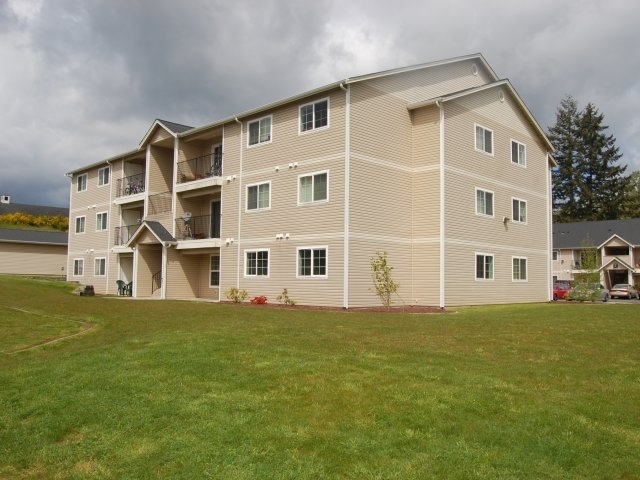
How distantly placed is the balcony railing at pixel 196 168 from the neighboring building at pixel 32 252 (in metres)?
24.4

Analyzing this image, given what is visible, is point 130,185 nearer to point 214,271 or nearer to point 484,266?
point 214,271

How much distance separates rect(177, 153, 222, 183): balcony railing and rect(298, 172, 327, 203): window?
7542mm

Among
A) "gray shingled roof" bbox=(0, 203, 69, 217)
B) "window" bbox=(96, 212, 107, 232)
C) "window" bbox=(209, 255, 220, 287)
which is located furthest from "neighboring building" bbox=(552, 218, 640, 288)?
"gray shingled roof" bbox=(0, 203, 69, 217)

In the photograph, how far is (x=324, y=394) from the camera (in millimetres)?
7184

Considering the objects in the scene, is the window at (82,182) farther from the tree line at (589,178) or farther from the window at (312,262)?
the tree line at (589,178)

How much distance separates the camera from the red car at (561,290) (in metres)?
40.4

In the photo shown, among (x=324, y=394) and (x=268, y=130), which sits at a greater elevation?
(x=268, y=130)

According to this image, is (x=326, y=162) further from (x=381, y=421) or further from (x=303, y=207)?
(x=381, y=421)

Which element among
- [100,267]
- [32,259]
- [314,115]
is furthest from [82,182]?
[314,115]

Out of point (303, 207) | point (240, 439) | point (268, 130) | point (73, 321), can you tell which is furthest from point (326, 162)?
point (240, 439)

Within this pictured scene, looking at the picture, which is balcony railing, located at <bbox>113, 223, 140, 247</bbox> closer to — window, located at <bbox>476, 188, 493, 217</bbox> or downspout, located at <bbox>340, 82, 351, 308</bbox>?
downspout, located at <bbox>340, 82, 351, 308</bbox>

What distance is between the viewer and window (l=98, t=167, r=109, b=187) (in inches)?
1502

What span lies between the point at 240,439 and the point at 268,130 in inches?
808

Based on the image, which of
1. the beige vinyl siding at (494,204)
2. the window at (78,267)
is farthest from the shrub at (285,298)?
the window at (78,267)
